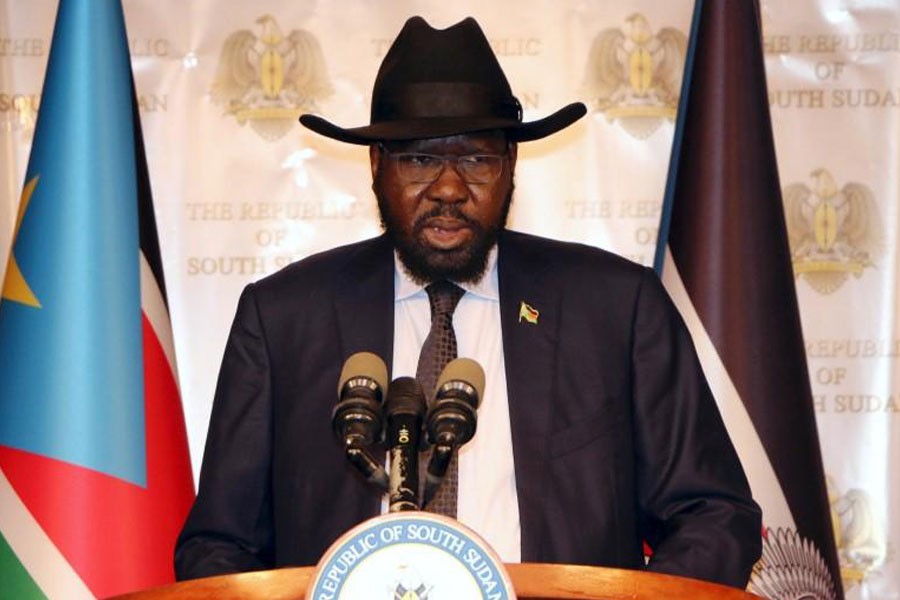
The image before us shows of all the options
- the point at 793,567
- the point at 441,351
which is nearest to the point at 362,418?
the point at 441,351

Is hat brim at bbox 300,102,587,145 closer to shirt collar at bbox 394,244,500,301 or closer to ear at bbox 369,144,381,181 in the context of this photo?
ear at bbox 369,144,381,181

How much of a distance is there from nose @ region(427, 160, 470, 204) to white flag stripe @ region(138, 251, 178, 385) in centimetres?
120

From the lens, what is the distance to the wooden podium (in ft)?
6.60

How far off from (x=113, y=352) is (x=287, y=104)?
3.68ft

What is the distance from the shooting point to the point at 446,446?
1.93 metres

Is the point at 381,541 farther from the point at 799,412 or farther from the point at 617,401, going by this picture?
the point at 799,412

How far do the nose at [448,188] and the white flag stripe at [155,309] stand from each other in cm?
120

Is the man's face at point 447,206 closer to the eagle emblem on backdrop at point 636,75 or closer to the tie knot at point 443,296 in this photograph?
the tie knot at point 443,296

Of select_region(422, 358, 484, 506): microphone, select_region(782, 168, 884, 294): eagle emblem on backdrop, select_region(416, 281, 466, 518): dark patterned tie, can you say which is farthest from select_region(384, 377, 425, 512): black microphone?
select_region(782, 168, 884, 294): eagle emblem on backdrop

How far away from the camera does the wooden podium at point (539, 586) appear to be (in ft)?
6.60

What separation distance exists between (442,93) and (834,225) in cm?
181

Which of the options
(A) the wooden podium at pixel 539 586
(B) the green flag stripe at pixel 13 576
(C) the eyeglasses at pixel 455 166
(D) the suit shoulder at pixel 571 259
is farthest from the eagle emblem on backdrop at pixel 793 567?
(A) the wooden podium at pixel 539 586

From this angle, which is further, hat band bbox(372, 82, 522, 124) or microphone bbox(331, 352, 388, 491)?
hat band bbox(372, 82, 522, 124)

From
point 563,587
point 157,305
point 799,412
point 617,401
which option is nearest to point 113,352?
point 157,305
